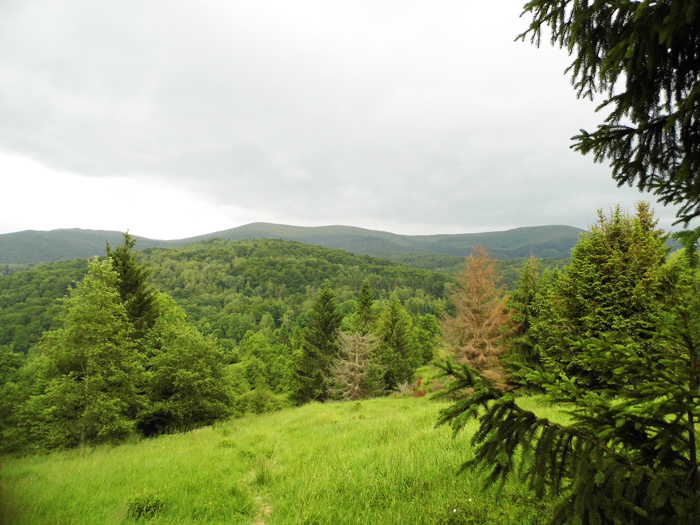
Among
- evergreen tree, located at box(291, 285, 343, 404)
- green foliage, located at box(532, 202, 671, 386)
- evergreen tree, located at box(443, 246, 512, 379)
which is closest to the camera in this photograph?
green foliage, located at box(532, 202, 671, 386)

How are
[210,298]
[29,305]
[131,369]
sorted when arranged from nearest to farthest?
[131,369], [29,305], [210,298]

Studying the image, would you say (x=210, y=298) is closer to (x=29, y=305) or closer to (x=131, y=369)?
(x=29, y=305)

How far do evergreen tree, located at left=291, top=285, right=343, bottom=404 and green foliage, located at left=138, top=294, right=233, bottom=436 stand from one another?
1271 centimetres

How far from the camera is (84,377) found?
43.9 ft

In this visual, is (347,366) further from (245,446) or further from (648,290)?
(648,290)

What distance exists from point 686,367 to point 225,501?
700cm

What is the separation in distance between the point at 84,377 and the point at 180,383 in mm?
6507

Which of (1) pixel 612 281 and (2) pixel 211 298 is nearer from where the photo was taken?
(1) pixel 612 281

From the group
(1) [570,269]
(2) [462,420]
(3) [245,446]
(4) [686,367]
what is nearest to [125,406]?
(3) [245,446]

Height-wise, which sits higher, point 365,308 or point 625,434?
point 625,434

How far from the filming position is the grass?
4570mm

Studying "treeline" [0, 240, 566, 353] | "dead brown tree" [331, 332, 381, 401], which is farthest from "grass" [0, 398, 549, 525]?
"treeline" [0, 240, 566, 353]

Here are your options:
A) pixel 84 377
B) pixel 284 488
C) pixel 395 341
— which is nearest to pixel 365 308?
pixel 395 341

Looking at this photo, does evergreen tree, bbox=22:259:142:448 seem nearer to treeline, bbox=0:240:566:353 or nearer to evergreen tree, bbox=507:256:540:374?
evergreen tree, bbox=507:256:540:374
